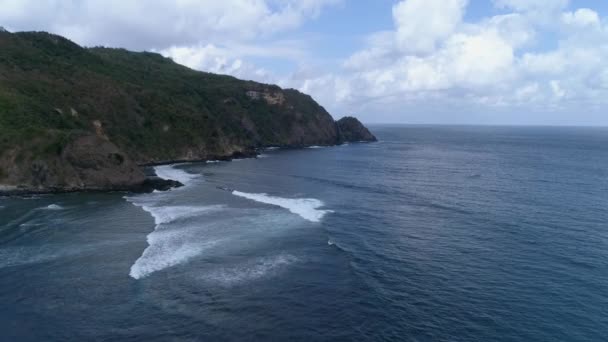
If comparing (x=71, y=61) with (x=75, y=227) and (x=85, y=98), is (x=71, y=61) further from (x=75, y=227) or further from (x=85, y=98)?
(x=75, y=227)

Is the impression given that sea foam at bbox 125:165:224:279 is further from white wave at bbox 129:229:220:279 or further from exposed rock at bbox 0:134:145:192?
exposed rock at bbox 0:134:145:192

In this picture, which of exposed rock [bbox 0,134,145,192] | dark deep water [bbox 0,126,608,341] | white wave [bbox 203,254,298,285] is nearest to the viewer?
dark deep water [bbox 0,126,608,341]

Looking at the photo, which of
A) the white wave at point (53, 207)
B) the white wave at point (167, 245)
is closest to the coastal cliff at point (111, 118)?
the white wave at point (53, 207)

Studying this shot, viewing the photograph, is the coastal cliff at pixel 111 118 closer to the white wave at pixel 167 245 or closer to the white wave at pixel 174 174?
the white wave at pixel 174 174

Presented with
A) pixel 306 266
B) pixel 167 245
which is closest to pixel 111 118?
pixel 167 245

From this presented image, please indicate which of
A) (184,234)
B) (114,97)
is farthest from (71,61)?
(184,234)

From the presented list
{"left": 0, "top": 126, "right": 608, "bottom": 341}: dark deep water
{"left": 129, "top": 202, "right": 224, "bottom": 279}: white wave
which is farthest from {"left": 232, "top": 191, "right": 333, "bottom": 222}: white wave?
{"left": 129, "top": 202, "right": 224, "bottom": 279}: white wave
